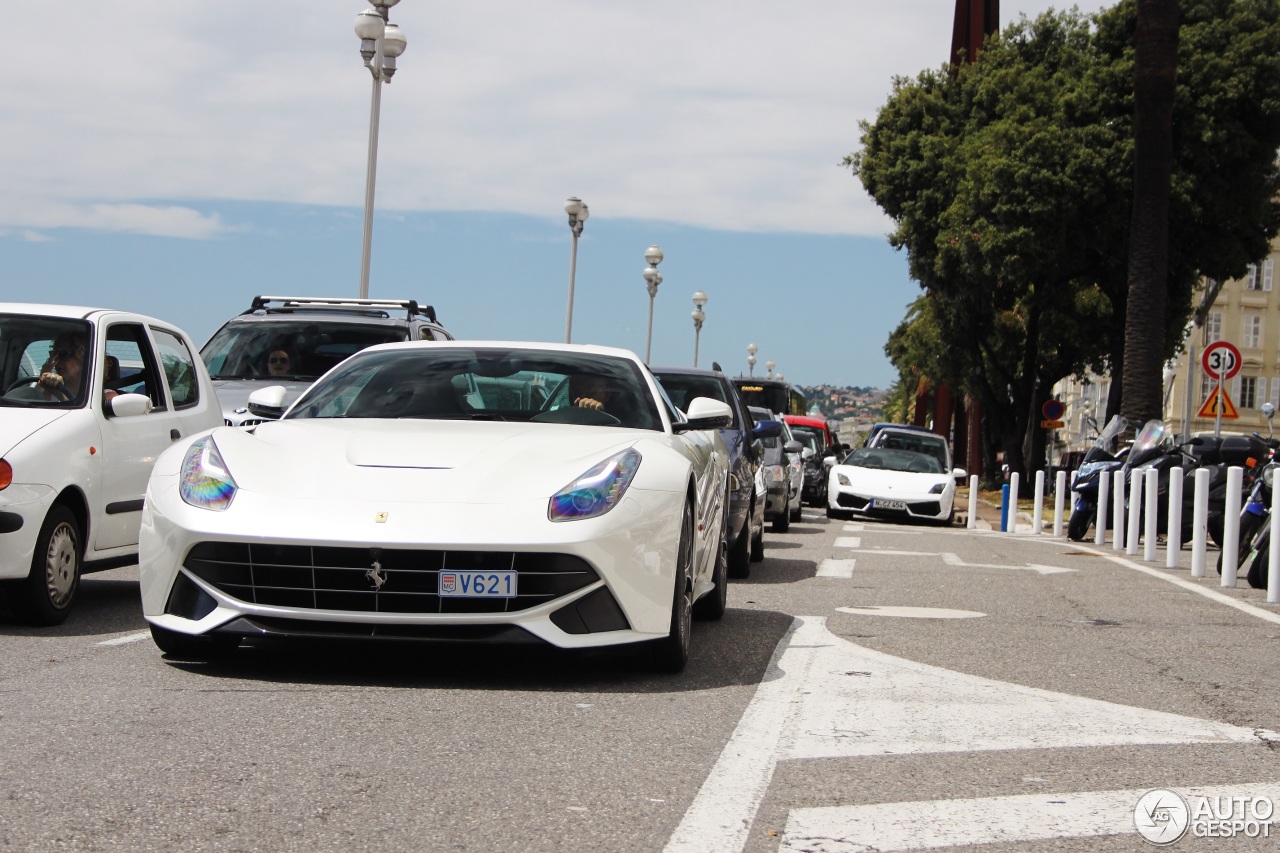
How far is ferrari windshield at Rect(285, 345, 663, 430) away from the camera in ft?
23.9

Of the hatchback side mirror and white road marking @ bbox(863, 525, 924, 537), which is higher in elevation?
the hatchback side mirror

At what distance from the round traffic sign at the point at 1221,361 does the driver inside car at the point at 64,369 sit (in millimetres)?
18112

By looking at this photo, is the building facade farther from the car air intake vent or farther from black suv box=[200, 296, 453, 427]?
the car air intake vent

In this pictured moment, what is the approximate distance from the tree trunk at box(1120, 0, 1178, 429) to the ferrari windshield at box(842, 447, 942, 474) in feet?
10.2

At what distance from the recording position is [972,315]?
4288 centimetres

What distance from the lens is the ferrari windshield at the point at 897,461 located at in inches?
Answer: 1031

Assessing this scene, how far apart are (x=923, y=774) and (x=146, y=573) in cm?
301

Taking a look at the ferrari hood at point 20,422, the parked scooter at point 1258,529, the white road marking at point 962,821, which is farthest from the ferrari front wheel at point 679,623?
the parked scooter at point 1258,529

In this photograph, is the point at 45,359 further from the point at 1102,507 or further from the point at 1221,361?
the point at 1221,361

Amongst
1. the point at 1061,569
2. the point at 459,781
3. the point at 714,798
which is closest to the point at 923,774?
the point at 714,798

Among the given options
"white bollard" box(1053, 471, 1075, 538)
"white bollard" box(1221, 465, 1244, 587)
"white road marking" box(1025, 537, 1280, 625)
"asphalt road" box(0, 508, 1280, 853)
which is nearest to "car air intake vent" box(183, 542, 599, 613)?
"asphalt road" box(0, 508, 1280, 853)

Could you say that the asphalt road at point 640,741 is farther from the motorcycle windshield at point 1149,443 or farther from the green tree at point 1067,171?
the green tree at point 1067,171

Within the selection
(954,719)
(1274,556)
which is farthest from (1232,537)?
(954,719)

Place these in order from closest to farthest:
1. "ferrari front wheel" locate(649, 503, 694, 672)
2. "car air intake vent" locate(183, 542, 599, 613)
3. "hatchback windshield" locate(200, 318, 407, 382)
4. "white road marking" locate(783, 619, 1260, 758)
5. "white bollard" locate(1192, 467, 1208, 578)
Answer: "white road marking" locate(783, 619, 1260, 758)
"car air intake vent" locate(183, 542, 599, 613)
"ferrari front wheel" locate(649, 503, 694, 672)
"white bollard" locate(1192, 467, 1208, 578)
"hatchback windshield" locate(200, 318, 407, 382)
